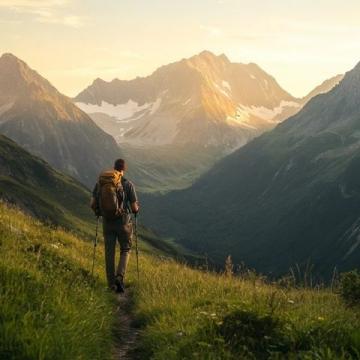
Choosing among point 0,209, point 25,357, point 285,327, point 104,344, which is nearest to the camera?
point 25,357

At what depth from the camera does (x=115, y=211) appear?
16750 millimetres

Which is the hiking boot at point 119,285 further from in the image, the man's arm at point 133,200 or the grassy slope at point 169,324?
the grassy slope at point 169,324

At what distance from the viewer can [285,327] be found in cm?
952

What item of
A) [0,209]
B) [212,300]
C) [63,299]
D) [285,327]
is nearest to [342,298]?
[212,300]

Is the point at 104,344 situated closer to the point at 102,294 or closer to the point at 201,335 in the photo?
the point at 201,335

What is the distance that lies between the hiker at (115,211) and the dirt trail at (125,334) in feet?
5.08

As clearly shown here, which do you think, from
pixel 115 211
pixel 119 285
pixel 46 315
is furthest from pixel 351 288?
pixel 46 315

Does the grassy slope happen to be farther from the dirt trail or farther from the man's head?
the man's head

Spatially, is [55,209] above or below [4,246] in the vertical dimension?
below

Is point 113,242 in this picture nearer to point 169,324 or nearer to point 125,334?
Answer: point 125,334

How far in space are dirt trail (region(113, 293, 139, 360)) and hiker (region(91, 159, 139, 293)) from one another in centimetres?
155

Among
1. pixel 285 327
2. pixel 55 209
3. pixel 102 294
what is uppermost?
pixel 285 327

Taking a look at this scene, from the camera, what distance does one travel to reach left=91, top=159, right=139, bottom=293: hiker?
16719 mm

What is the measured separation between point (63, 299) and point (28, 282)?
64cm
